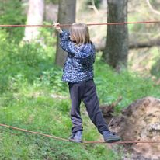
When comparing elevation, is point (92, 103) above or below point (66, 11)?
below

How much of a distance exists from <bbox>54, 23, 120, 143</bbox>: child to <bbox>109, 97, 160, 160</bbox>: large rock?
1.62 metres

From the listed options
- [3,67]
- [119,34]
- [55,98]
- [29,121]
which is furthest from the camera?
[119,34]

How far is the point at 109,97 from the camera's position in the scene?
9898 millimetres

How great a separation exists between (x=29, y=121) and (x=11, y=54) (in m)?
4.15

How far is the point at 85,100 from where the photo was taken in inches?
253

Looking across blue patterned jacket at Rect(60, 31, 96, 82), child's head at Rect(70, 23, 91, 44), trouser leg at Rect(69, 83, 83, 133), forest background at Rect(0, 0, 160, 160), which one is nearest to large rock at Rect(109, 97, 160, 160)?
forest background at Rect(0, 0, 160, 160)

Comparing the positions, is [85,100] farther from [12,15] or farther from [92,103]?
[12,15]

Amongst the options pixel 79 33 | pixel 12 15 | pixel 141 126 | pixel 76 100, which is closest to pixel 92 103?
pixel 76 100

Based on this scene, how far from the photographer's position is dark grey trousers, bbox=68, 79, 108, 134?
6.32 m

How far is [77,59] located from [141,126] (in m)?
2.51

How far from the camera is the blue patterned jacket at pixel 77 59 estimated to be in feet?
20.2

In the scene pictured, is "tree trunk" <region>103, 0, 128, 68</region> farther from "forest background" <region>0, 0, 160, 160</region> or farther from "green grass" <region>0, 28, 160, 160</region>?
"green grass" <region>0, 28, 160, 160</region>

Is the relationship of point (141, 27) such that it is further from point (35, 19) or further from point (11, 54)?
point (11, 54)

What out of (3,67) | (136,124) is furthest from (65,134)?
(3,67)
